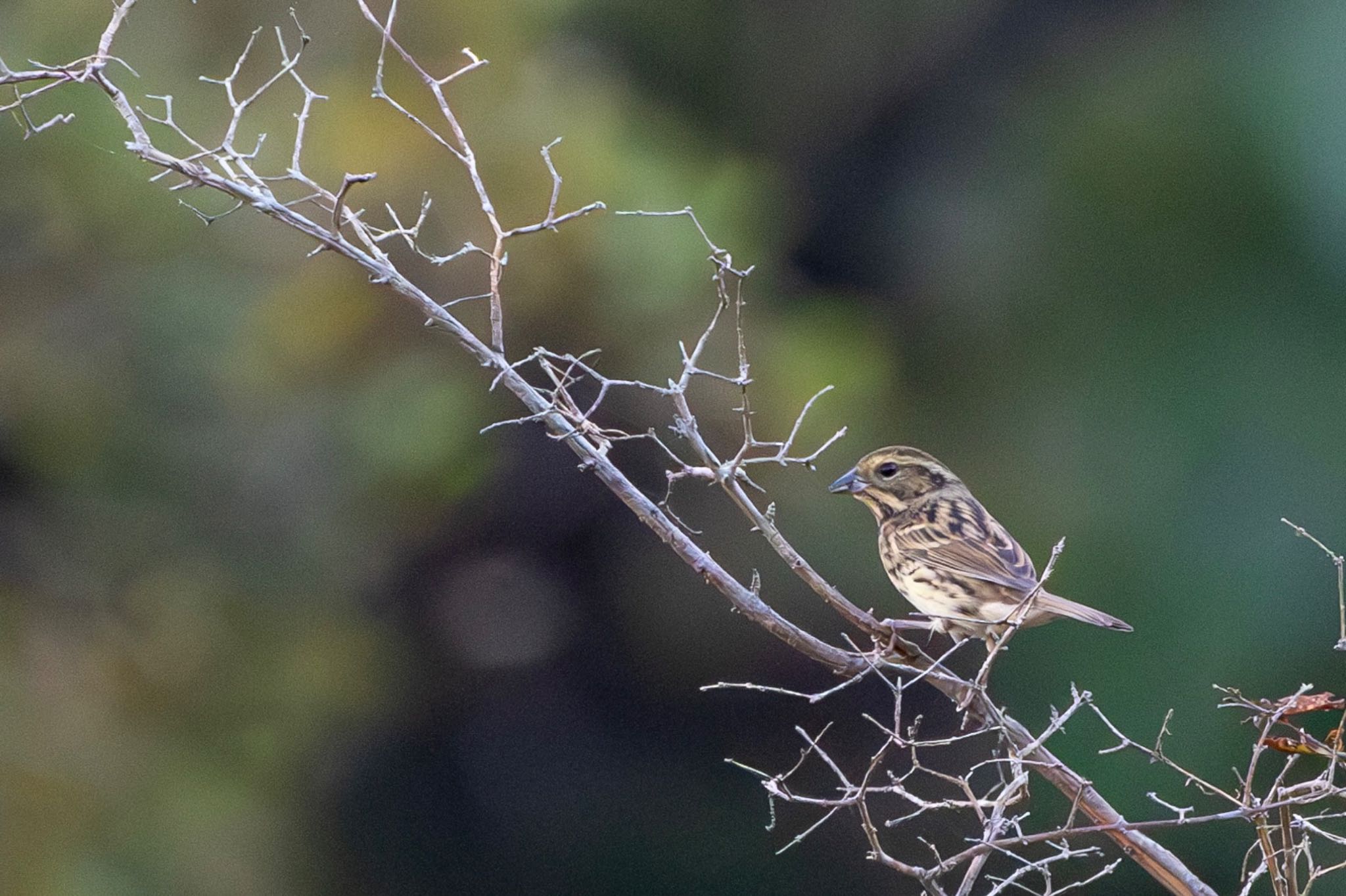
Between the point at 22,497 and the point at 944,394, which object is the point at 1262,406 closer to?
the point at 944,394

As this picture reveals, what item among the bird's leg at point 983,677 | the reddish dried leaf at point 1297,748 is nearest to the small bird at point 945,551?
the bird's leg at point 983,677

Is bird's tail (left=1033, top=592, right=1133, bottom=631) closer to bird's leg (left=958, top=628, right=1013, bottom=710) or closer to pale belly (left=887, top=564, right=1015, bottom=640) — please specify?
pale belly (left=887, top=564, right=1015, bottom=640)

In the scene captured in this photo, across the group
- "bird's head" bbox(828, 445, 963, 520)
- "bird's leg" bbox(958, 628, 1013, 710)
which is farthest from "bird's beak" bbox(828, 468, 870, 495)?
"bird's leg" bbox(958, 628, 1013, 710)

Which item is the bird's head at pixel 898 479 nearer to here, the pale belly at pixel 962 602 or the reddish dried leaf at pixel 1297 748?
the pale belly at pixel 962 602

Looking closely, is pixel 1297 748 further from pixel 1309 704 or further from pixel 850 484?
pixel 850 484

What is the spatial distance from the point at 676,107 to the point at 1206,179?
1832 millimetres

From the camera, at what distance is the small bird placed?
310cm

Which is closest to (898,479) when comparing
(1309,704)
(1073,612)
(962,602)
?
(962,602)

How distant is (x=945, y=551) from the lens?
326 cm

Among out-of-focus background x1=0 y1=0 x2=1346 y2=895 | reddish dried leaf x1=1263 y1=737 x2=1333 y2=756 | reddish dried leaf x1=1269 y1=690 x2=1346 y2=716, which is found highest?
reddish dried leaf x1=1269 y1=690 x2=1346 y2=716

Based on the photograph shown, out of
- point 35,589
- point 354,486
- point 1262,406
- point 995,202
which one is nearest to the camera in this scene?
point 35,589

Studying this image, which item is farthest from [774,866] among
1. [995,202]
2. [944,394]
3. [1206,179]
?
[1206,179]

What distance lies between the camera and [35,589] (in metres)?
4.38

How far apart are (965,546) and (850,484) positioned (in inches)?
14.2
